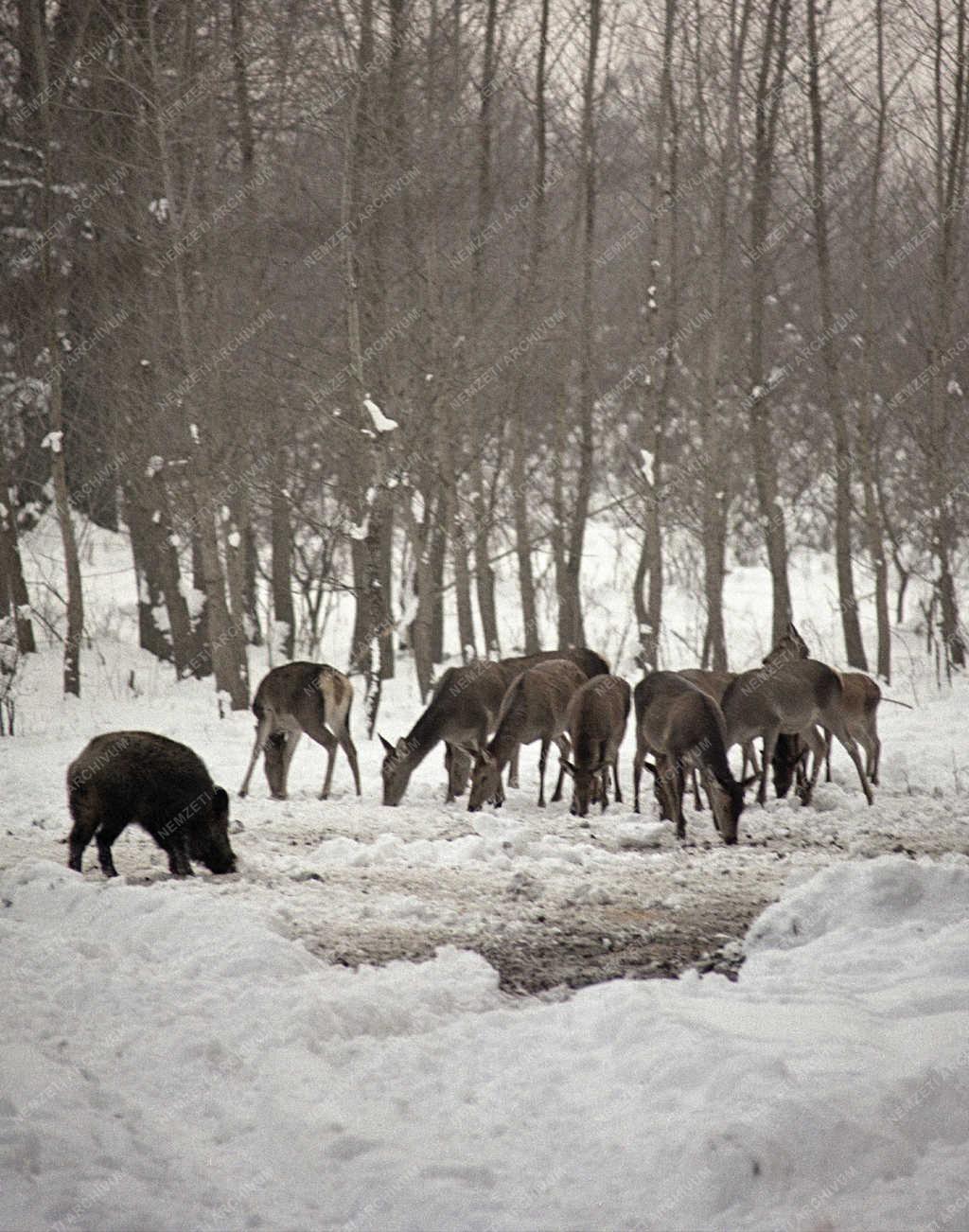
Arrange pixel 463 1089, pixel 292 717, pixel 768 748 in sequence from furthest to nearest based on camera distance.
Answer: pixel 292 717
pixel 768 748
pixel 463 1089

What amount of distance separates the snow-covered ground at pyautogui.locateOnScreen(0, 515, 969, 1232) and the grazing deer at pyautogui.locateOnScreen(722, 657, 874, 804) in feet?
9.11

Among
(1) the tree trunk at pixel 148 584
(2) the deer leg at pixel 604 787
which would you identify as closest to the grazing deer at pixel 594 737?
(2) the deer leg at pixel 604 787

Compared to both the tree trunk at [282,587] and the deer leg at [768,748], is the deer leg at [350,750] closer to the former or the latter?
the deer leg at [768,748]

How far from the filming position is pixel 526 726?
13156 millimetres

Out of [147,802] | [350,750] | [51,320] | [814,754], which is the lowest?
[814,754]

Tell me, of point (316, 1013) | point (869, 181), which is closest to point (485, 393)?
point (869, 181)

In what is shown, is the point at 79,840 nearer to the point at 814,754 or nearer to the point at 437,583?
the point at 814,754

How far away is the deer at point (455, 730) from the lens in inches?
510

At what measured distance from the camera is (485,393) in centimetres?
2159

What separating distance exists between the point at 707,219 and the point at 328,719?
12.4 metres

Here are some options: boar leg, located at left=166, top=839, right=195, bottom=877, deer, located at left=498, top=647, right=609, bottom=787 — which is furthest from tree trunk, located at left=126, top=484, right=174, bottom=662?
boar leg, located at left=166, top=839, right=195, bottom=877

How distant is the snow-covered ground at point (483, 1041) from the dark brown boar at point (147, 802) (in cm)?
30

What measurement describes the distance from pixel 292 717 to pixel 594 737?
3.29m

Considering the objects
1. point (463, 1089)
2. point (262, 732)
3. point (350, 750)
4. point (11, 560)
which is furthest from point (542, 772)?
point (11, 560)
